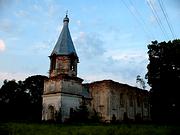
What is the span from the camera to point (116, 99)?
140 feet

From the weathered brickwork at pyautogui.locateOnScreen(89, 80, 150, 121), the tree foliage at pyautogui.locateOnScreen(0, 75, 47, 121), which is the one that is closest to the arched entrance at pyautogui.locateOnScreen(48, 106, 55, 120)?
the weathered brickwork at pyautogui.locateOnScreen(89, 80, 150, 121)

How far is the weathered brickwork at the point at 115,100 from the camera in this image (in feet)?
133

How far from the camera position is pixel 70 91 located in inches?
1458

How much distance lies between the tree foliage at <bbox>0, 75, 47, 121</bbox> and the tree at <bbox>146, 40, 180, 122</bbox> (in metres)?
23.2

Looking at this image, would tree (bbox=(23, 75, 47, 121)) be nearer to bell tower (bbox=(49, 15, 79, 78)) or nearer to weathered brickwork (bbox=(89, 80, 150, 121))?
weathered brickwork (bbox=(89, 80, 150, 121))

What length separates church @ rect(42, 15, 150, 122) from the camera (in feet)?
119

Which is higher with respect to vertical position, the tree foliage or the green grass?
the tree foliage

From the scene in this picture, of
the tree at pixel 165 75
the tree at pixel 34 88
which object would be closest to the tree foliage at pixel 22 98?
the tree at pixel 34 88

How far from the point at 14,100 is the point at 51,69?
1026 inches

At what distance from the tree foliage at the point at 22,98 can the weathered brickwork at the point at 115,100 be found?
16918 mm

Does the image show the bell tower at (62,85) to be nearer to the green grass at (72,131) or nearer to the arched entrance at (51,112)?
the arched entrance at (51,112)

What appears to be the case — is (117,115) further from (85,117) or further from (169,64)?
(169,64)

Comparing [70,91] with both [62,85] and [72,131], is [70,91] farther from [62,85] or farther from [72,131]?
[72,131]

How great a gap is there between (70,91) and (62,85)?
1.53 metres
